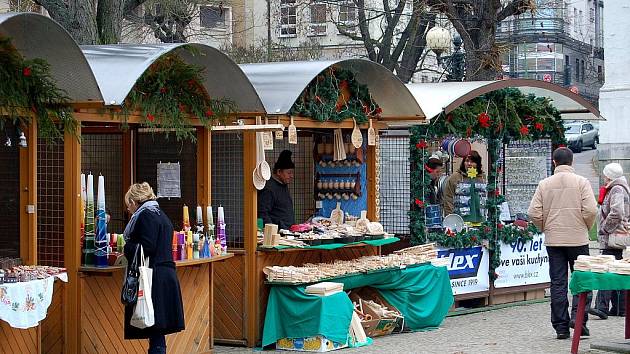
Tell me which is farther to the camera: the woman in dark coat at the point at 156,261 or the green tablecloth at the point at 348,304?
the green tablecloth at the point at 348,304

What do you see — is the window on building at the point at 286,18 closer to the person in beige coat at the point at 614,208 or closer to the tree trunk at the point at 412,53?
the tree trunk at the point at 412,53

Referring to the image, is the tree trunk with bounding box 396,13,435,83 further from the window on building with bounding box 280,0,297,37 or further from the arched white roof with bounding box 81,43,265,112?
the arched white roof with bounding box 81,43,265,112

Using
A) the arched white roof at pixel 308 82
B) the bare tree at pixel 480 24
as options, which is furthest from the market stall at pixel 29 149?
the bare tree at pixel 480 24

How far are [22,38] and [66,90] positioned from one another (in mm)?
575

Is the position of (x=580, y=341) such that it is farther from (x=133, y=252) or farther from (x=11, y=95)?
(x=11, y=95)

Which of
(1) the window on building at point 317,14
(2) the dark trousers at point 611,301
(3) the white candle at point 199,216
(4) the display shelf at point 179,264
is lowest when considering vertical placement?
(2) the dark trousers at point 611,301

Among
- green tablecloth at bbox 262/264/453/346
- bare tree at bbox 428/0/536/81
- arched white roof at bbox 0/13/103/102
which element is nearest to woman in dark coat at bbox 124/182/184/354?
arched white roof at bbox 0/13/103/102

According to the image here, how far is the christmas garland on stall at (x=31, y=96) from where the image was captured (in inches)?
324

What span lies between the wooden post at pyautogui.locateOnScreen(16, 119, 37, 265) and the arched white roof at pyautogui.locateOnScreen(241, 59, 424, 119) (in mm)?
3067

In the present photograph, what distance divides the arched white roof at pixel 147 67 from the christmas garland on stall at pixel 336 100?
3.45ft

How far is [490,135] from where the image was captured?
14430 millimetres

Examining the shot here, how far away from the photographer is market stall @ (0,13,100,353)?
26.3 ft

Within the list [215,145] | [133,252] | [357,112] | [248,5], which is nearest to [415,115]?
[357,112]

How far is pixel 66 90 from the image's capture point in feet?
28.5
